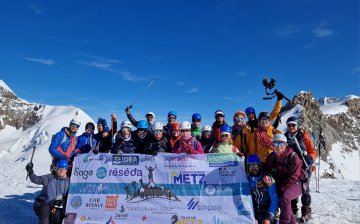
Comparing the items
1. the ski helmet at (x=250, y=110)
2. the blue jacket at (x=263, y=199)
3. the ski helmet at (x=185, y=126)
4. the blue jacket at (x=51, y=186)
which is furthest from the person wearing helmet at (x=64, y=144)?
the blue jacket at (x=263, y=199)

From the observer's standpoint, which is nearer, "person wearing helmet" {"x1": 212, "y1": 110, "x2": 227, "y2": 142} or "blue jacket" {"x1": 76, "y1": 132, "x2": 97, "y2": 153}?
"person wearing helmet" {"x1": 212, "y1": 110, "x2": 227, "y2": 142}

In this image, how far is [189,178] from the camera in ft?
26.2

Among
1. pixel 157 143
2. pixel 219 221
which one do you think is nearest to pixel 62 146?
pixel 157 143

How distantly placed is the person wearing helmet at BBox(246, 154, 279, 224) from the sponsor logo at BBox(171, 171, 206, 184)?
4.00 ft

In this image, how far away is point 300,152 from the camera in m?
8.85

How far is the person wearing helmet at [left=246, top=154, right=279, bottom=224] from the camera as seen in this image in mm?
7164

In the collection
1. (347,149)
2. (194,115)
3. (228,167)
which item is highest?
(347,149)

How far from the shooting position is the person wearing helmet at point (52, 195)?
26.0 ft

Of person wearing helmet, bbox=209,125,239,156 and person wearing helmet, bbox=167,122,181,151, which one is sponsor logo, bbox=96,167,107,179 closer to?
person wearing helmet, bbox=167,122,181,151

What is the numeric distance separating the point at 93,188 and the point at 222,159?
348 cm

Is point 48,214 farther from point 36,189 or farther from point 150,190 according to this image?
point 36,189

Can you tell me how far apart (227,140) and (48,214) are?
500 centimetres

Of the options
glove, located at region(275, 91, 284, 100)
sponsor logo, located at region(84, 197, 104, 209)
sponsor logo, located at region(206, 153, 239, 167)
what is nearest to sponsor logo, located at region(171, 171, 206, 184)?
sponsor logo, located at region(206, 153, 239, 167)

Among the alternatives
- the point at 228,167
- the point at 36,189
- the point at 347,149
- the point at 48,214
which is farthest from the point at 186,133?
the point at 347,149
